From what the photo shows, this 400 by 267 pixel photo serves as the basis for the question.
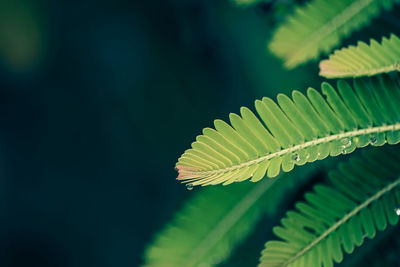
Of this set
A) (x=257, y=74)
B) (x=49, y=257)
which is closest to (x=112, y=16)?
(x=257, y=74)

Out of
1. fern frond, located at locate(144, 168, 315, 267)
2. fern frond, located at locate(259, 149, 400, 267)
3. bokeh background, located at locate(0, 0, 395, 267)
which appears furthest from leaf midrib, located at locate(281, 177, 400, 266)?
bokeh background, located at locate(0, 0, 395, 267)

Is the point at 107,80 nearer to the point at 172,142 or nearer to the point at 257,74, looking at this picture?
the point at 172,142

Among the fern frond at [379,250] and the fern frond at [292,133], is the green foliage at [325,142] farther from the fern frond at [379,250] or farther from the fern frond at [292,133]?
the fern frond at [379,250]

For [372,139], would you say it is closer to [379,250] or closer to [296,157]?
[296,157]

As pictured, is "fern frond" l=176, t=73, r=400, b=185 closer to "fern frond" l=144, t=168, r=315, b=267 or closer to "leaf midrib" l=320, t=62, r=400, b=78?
"leaf midrib" l=320, t=62, r=400, b=78

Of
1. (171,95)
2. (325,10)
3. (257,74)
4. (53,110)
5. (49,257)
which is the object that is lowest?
(325,10)

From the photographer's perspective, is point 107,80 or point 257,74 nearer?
point 257,74

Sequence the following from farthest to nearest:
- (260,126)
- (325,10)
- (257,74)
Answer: (257,74) → (325,10) → (260,126)
